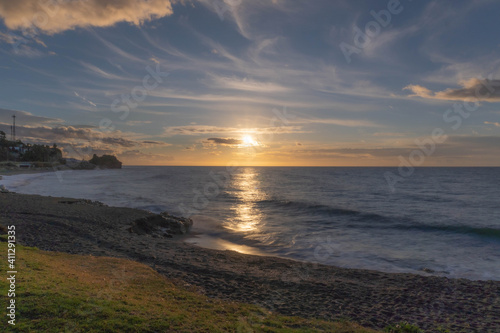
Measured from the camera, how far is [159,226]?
24.0 meters

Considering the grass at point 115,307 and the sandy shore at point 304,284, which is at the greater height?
the grass at point 115,307

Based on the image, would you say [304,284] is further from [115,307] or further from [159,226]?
[159,226]

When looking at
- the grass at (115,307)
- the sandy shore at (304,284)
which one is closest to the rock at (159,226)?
the sandy shore at (304,284)

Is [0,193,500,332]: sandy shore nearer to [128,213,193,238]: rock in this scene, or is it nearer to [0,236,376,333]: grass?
[0,236,376,333]: grass

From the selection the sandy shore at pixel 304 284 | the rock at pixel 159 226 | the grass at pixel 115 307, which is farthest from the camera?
the rock at pixel 159 226

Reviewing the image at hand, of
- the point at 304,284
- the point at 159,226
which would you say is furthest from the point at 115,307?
the point at 159,226

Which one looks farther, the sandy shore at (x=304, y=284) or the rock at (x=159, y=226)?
the rock at (x=159, y=226)

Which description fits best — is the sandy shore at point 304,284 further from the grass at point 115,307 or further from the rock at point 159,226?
the rock at point 159,226

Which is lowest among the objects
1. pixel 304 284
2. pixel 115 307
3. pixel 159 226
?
pixel 159 226

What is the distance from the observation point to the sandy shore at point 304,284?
984 cm

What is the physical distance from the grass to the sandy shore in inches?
52.5

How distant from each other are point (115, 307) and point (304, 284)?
25.5 ft

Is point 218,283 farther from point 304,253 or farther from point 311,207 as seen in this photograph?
point 311,207

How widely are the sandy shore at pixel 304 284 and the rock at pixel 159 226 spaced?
118 inches
